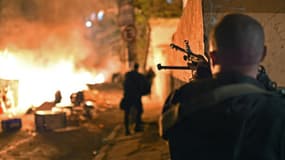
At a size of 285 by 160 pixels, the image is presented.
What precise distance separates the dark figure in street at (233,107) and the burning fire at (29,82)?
11843mm

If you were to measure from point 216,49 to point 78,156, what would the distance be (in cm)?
694

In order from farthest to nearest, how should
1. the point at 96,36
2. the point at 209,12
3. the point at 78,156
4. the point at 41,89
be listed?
the point at 96,36
the point at 41,89
the point at 78,156
the point at 209,12

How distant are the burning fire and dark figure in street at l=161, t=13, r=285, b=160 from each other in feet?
38.9

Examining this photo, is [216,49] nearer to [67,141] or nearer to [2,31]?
[67,141]

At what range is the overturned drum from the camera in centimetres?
1058

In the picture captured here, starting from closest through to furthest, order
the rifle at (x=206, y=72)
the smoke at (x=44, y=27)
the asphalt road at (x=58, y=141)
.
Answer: the rifle at (x=206, y=72) → the asphalt road at (x=58, y=141) → the smoke at (x=44, y=27)

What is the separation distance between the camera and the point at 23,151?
8.63m

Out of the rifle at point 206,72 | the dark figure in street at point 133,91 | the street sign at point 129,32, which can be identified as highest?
the street sign at point 129,32

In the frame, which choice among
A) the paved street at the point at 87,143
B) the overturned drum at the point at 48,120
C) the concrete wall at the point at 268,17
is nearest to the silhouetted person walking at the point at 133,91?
the paved street at the point at 87,143

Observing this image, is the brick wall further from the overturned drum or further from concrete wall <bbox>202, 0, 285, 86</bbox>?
the overturned drum

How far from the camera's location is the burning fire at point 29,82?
50.1ft

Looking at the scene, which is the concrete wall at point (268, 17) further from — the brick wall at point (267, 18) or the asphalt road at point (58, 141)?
the asphalt road at point (58, 141)

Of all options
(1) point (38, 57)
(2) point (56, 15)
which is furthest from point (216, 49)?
(2) point (56, 15)

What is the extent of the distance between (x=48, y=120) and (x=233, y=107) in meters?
9.39
